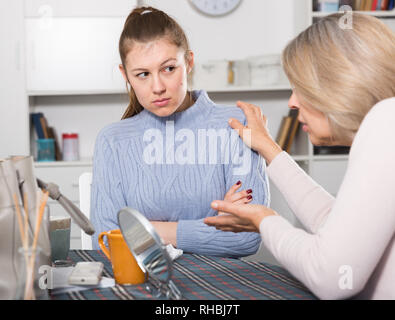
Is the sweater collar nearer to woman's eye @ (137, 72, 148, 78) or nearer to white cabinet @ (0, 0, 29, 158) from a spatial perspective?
woman's eye @ (137, 72, 148, 78)

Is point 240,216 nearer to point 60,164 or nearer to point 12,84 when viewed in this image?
point 60,164

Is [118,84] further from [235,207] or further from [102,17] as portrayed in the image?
[235,207]

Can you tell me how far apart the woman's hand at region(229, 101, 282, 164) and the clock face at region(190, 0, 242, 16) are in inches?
83.5

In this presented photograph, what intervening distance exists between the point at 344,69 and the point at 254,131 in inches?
24.3

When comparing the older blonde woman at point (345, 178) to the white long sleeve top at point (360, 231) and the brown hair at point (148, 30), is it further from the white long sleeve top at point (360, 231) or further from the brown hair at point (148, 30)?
the brown hair at point (148, 30)

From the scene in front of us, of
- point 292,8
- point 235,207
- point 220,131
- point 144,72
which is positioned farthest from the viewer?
point 292,8

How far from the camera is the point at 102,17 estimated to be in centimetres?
329

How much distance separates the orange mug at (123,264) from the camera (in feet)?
3.15

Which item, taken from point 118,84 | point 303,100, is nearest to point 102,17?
point 118,84

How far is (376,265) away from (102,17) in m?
2.78

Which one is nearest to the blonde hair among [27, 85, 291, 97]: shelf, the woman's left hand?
the woman's left hand

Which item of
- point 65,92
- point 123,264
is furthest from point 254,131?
point 65,92

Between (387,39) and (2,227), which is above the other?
(387,39)

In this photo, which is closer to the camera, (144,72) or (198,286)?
(198,286)
